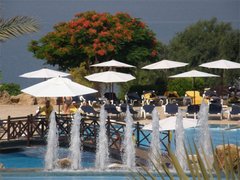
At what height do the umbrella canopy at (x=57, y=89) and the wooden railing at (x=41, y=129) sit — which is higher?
the umbrella canopy at (x=57, y=89)

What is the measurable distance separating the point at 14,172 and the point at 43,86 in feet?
16.9

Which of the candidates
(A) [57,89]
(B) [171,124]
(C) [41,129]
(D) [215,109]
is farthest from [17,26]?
(D) [215,109]

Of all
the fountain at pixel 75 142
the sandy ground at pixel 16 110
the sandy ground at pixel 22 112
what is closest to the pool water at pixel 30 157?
the fountain at pixel 75 142

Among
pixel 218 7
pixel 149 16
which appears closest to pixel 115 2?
pixel 149 16

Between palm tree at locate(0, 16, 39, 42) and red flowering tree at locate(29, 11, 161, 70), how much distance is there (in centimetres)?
1619

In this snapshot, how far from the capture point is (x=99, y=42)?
24.2m

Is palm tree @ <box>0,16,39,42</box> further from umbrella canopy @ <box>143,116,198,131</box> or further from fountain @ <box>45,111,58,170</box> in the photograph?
fountain @ <box>45,111,58,170</box>

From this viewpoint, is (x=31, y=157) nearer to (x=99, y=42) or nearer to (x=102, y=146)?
(x=102, y=146)

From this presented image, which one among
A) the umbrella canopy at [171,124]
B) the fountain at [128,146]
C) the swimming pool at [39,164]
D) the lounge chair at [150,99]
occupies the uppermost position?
the lounge chair at [150,99]

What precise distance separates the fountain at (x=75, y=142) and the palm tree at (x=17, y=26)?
4.28 m

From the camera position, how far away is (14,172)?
9711mm

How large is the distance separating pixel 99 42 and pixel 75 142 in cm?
1210

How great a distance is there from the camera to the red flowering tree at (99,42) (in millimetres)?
24203

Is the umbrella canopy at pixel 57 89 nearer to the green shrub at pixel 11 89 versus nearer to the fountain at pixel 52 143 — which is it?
the fountain at pixel 52 143
